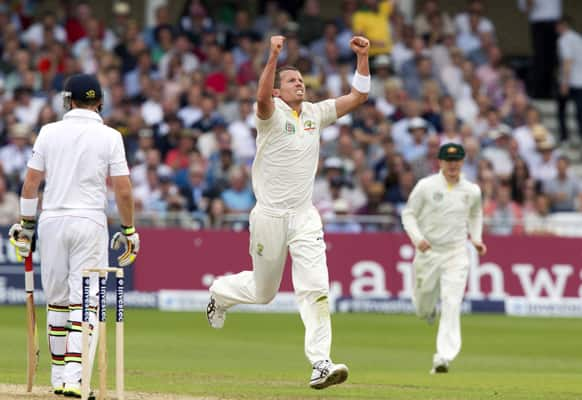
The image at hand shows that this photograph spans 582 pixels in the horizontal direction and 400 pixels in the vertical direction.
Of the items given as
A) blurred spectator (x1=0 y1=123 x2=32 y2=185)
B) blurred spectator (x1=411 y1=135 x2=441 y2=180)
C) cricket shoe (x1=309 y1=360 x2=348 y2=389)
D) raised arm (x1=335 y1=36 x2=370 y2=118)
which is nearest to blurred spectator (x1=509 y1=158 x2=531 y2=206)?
blurred spectator (x1=411 y1=135 x2=441 y2=180)

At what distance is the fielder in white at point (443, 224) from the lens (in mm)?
15828

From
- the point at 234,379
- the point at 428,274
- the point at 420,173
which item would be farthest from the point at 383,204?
the point at 234,379

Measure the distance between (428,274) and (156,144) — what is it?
33.3ft

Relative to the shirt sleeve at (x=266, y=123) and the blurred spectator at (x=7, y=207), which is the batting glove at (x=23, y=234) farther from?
the blurred spectator at (x=7, y=207)

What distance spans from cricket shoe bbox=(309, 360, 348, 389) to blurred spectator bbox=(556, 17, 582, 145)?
1732 cm

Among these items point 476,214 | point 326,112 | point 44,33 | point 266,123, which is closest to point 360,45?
point 326,112

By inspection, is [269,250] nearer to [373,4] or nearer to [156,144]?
[156,144]

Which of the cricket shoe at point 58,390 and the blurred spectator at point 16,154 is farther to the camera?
the blurred spectator at point 16,154

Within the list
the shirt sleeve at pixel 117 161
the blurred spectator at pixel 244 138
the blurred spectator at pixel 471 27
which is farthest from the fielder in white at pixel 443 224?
the blurred spectator at pixel 471 27

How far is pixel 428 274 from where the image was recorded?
15945 mm

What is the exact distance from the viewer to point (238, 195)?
2400 cm

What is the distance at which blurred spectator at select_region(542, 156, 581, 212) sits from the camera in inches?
969

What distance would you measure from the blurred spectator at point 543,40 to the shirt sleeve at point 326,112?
17.0 metres

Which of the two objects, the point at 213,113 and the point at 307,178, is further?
the point at 213,113
